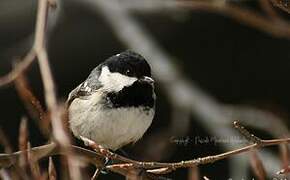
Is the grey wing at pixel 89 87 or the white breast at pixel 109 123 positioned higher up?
the grey wing at pixel 89 87

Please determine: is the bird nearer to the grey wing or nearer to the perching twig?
the grey wing

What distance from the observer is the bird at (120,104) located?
2.37m

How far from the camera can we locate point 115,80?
8.03 ft

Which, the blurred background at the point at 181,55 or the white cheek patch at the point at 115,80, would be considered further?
the blurred background at the point at 181,55

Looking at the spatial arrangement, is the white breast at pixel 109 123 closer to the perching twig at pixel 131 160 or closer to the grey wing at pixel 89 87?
the grey wing at pixel 89 87

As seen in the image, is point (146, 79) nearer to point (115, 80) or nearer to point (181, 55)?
point (115, 80)

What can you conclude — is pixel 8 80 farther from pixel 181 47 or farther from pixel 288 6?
pixel 181 47

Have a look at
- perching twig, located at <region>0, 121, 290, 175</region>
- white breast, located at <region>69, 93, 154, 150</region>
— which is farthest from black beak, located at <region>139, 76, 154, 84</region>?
perching twig, located at <region>0, 121, 290, 175</region>

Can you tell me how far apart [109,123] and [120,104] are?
3.2 inches

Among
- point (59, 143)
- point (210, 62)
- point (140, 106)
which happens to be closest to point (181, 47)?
point (210, 62)

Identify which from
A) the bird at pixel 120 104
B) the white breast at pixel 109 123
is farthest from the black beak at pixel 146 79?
the white breast at pixel 109 123

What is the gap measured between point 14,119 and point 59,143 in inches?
142

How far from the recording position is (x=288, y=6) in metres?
1.31

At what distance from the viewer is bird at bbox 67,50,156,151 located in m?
2.37
